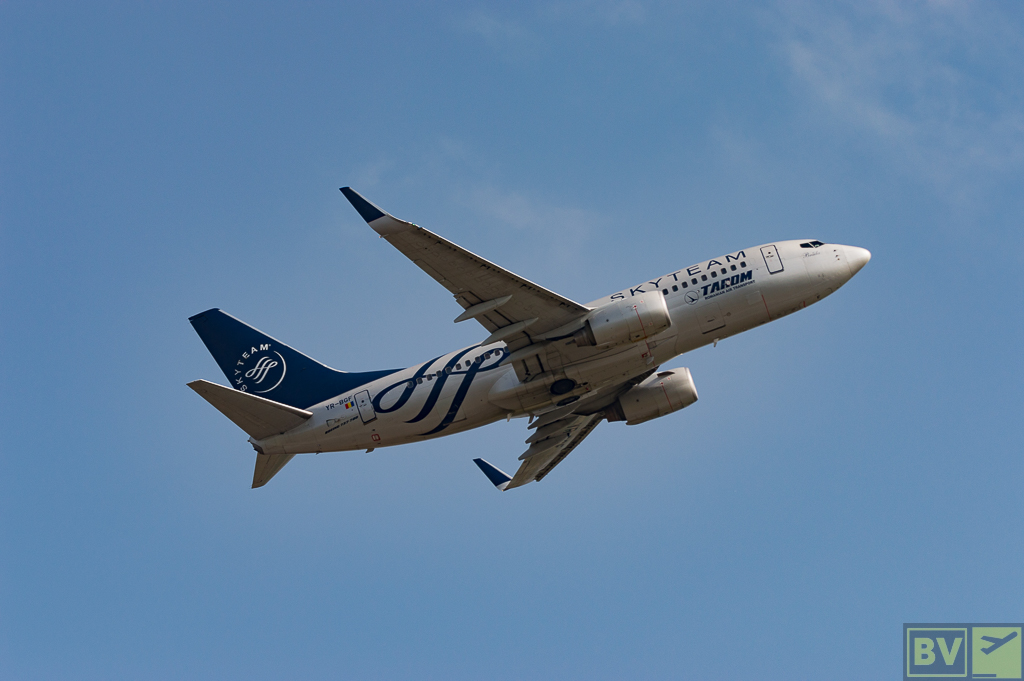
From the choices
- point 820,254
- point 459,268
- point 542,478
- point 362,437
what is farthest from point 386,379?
point 820,254

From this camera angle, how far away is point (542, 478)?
48.8m

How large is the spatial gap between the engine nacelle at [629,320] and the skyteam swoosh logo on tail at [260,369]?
16602mm

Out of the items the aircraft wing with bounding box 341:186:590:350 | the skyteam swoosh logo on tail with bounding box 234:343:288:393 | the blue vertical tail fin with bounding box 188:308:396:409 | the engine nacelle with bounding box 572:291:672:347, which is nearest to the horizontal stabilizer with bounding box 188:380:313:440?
the blue vertical tail fin with bounding box 188:308:396:409

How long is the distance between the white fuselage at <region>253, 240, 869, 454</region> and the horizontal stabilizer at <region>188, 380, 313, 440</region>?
44 cm

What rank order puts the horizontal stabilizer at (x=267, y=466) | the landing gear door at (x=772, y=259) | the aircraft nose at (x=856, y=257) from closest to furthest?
the landing gear door at (x=772, y=259), the aircraft nose at (x=856, y=257), the horizontal stabilizer at (x=267, y=466)

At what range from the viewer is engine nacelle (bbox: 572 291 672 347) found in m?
36.6

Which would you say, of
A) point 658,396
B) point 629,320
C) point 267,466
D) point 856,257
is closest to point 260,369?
point 267,466

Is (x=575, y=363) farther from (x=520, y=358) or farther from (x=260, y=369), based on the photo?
(x=260, y=369)

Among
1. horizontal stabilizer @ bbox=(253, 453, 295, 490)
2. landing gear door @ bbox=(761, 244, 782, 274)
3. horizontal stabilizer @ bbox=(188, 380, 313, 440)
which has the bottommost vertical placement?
horizontal stabilizer @ bbox=(253, 453, 295, 490)

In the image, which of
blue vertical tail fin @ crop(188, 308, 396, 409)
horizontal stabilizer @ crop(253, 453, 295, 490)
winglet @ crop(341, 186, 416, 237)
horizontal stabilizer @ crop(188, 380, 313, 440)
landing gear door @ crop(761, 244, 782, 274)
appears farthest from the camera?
blue vertical tail fin @ crop(188, 308, 396, 409)

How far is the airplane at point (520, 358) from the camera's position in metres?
36.8

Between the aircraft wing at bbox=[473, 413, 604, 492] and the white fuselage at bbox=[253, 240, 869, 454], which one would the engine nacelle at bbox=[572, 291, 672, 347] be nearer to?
the white fuselage at bbox=[253, 240, 869, 454]

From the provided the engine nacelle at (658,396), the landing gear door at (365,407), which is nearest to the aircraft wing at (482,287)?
the landing gear door at (365,407)

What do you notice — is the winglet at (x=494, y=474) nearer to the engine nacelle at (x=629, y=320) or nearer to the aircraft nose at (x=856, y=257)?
the engine nacelle at (x=629, y=320)
